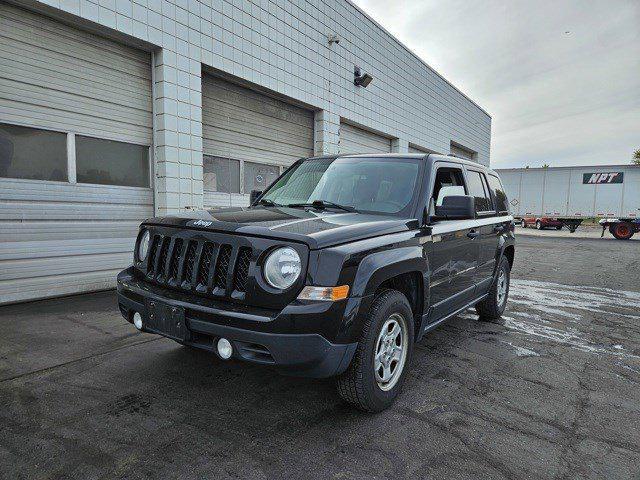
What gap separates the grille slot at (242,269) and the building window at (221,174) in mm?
6015

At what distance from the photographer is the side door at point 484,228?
4.37m

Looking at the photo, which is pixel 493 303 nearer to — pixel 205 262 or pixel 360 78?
pixel 205 262

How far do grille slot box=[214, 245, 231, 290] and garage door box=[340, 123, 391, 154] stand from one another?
955 centimetres

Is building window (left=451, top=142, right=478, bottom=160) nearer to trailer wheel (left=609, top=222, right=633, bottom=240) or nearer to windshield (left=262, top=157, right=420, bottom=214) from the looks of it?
trailer wheel (left=609, top=222, right=633, bottom=240)

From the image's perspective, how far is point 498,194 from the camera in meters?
5.29

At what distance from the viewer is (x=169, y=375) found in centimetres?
332

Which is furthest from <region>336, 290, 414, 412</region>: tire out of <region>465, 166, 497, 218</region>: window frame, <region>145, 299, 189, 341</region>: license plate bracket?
<region>465, 166, 497, 218</region>: window frame

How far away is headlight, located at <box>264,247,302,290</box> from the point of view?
237 centimetres

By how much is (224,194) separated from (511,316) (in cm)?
566

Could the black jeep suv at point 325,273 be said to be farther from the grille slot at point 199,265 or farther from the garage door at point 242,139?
the garage door at point 242,139

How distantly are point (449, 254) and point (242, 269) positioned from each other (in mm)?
1925

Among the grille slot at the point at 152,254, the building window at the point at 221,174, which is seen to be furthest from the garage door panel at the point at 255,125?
the grille slot at the point at 152,254

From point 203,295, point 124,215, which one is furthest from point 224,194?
point 203,295

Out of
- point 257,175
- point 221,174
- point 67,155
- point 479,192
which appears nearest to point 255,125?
point 257,175
